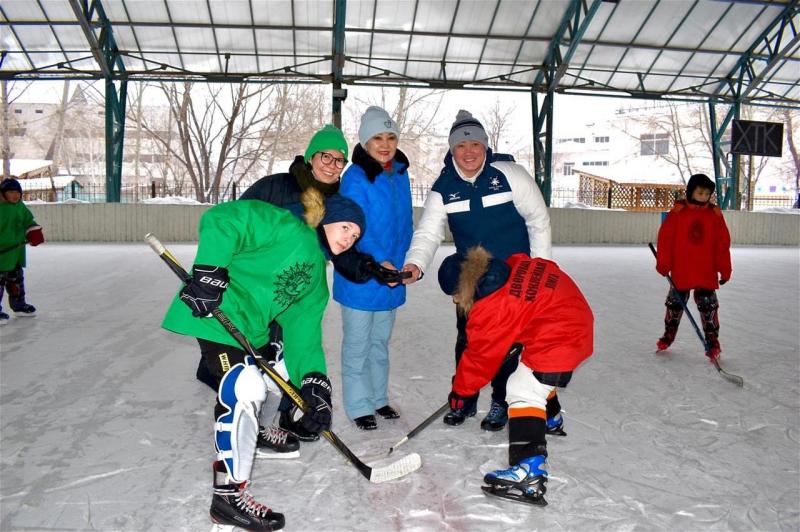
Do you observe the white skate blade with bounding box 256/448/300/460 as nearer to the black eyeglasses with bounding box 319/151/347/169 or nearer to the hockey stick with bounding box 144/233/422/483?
the hockey stick with bounding box 144/233/422/483

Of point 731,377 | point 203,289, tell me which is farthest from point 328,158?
point 731,377

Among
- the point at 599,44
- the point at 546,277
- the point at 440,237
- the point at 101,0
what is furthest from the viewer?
the point at 599,44

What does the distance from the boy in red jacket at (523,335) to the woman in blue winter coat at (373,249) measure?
690mm

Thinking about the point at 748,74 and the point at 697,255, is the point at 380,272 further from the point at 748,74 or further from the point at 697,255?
the point at 748,74

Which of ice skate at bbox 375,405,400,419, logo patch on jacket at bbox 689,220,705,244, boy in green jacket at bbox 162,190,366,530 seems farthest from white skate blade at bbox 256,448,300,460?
logo patch on jacket at bbox 689,220,705,244

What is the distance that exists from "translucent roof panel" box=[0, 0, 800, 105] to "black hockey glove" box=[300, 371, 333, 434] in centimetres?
1034

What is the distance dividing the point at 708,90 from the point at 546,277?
50.5ft

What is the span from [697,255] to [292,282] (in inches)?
125

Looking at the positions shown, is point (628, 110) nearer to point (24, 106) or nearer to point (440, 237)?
point (24, 106)

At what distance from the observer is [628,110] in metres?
36.8

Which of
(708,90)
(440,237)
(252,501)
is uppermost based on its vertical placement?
(708,90)

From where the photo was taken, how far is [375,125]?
2.84 meters

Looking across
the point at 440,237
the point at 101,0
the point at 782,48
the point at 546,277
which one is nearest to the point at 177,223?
the point at 101,0

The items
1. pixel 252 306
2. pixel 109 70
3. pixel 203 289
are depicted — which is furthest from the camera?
pixel 109 70
